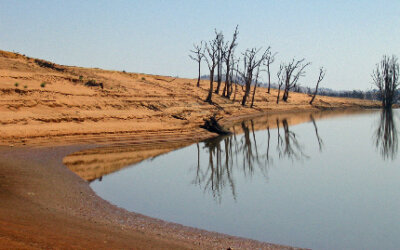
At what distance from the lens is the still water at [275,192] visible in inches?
356

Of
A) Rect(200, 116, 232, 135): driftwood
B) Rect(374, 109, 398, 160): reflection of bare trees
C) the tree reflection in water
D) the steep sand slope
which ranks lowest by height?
the tree reflection in water

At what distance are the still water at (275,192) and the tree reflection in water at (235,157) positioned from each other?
42mm

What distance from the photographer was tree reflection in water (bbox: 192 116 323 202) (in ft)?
45.8

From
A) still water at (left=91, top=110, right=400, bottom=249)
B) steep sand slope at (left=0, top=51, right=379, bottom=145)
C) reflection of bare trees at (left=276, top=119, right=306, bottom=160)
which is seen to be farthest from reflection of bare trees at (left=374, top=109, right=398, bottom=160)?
steep sand slope at (left=0, top=51, right=379, bottom=145)

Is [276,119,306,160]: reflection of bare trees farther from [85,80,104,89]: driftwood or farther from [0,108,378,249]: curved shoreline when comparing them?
[85,80,104,89]: driftwood

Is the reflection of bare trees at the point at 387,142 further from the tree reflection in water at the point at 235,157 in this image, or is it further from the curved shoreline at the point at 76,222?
the curved shoreline at the point at 76,222

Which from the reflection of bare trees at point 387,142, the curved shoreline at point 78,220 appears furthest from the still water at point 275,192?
the curved shoreline at point 78,220

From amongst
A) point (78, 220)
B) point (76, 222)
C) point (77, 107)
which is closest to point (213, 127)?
point (77, 107)

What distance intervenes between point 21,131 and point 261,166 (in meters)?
11.2

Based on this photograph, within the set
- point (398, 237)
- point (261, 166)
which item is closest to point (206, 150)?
point (261, 166)

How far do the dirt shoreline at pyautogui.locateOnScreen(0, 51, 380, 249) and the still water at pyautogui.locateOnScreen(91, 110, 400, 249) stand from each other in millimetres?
1080

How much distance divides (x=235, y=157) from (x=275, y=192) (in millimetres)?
7072

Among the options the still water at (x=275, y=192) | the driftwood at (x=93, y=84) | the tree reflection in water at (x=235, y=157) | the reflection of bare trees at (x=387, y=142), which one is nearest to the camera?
the still water at (x=275, y=192)

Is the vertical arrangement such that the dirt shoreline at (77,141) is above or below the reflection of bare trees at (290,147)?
above
